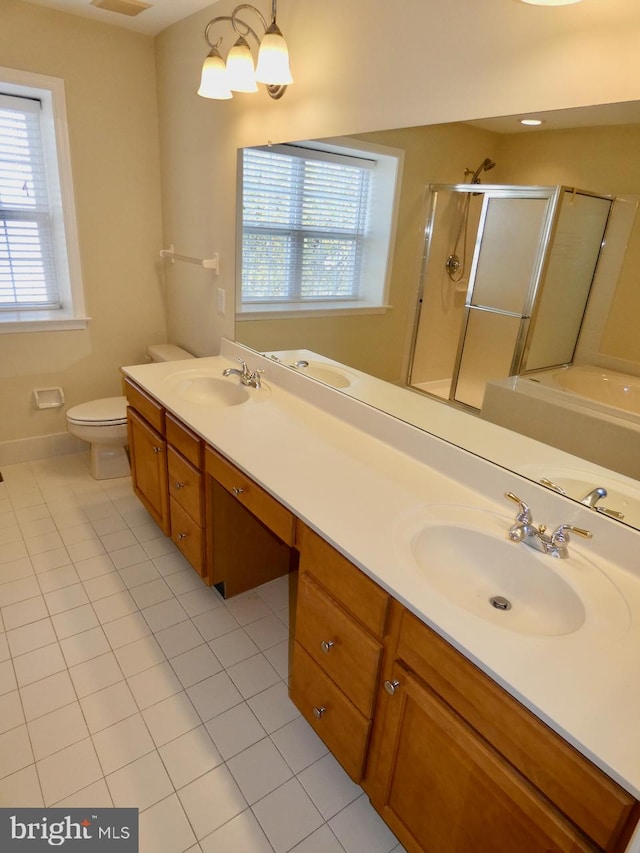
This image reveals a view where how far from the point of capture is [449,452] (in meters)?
1.54

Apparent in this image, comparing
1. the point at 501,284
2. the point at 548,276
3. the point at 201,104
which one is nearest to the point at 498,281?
the point at 501,284

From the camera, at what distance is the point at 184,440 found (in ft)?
6.34

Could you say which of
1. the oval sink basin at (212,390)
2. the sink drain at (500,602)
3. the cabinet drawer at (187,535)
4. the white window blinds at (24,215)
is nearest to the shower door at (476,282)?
the sink drain at (500,602)

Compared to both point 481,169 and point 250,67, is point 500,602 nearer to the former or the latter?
point 481,169

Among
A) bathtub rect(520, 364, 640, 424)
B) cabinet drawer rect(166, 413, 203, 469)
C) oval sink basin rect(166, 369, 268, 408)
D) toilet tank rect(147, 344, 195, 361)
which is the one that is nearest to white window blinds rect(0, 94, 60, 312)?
toilet tank rect(147, 344, 195, 361)

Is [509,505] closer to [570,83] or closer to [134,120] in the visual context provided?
[570,83]

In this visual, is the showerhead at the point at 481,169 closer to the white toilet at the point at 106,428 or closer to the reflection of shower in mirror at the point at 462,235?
the reflection of shower in mirror at the point at 462,235

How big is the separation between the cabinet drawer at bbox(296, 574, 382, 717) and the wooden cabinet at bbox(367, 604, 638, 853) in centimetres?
5

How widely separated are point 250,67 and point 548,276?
1338 mm

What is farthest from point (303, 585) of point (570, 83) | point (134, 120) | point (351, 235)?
point (134, 120)

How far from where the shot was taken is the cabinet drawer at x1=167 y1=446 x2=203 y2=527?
1925 mm

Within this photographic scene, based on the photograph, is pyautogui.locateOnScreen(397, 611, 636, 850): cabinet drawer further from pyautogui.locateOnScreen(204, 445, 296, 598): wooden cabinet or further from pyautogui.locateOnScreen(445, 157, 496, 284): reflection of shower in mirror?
pyautogui.locateOnScreen(445, 157, 496, 284): reflection of shower in mirror

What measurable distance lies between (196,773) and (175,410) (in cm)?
119

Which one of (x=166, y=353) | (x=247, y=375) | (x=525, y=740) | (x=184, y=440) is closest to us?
(x=525, y=740)
